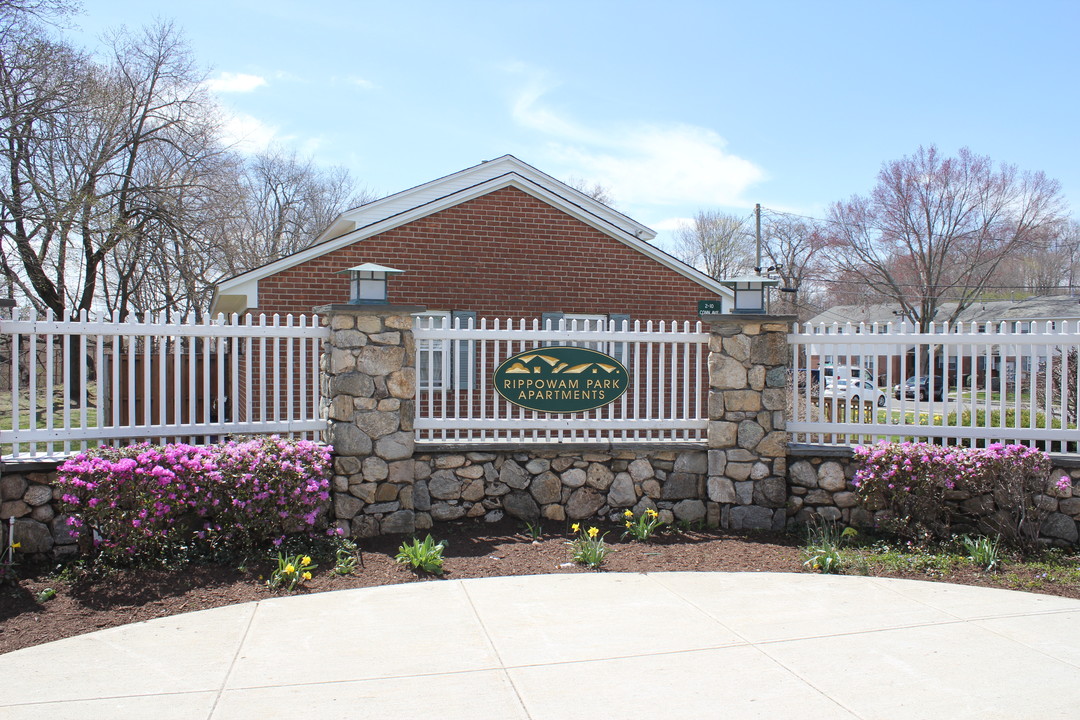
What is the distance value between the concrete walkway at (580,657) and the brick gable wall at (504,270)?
689 cm

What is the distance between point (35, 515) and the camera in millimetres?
5809

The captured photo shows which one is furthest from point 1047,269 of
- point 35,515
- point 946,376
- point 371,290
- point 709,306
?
point 35,515

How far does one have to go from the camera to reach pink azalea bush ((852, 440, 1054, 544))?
21.2ft

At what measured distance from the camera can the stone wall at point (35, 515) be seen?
5730 millimetres

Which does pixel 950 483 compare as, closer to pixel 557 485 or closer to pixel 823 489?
pixel 823 489

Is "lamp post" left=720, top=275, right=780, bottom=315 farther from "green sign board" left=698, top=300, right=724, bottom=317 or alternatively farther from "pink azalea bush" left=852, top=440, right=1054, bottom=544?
"green sign board" left=698, top=300, right=724, bottom=317

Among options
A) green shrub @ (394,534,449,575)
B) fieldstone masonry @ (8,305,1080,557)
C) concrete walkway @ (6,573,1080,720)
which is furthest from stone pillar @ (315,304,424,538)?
concrete walkway @ (6,573,1080,720)

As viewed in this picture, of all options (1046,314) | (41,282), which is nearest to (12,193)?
(41,282)

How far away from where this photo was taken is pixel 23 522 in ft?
18.9

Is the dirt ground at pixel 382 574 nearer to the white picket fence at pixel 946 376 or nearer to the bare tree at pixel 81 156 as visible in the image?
the white picket fence at pixel 946 376

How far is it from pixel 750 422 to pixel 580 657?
11.3ft

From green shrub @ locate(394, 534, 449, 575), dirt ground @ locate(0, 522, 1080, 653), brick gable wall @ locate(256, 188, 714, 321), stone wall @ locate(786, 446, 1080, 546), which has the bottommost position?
dirt ground @ locate(0, 522, 1080, 653)

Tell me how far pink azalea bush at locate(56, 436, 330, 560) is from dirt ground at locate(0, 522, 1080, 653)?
30 centimetres

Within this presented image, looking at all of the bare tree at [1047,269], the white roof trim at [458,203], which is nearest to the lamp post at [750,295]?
the white roof trim at [458,203]
